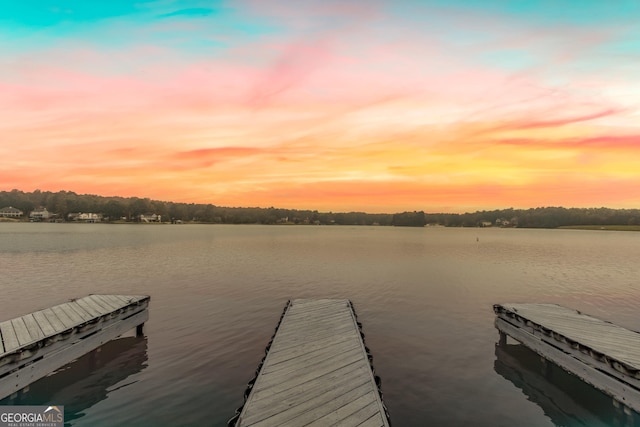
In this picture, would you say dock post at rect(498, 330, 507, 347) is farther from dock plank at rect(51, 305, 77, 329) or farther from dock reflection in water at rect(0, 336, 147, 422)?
dock plank at rect(51, 305, 77, 329)

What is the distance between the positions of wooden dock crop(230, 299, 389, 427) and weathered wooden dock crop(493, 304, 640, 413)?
8.80m

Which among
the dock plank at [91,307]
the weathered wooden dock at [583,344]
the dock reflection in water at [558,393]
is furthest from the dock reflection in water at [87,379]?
the weathered wooden dock at [583,344]

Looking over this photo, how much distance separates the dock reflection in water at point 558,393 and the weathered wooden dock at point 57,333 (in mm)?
20282

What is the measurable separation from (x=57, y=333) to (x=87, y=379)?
329 centimetres

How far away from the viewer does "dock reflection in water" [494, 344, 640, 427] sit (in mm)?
14031

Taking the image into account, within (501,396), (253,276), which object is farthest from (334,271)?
(501,396)

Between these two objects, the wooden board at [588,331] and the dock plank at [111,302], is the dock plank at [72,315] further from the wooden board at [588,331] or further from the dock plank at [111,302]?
the wooden board at [588,331]

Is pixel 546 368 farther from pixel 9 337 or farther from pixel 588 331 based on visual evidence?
pixel 9 337

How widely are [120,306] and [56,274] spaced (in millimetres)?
32549

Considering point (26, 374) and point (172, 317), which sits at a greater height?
point (26, 374)

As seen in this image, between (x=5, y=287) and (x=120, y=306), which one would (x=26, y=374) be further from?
(x=5, y=287)

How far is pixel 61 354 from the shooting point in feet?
49.3

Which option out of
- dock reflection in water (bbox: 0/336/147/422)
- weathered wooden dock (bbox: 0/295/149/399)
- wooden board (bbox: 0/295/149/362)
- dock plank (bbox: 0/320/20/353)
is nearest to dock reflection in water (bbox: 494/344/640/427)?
dock reflection in water (bbox: 0/336/147/422)

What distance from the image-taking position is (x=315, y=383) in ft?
39.2
